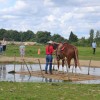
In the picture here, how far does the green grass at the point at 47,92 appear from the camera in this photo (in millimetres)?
12561

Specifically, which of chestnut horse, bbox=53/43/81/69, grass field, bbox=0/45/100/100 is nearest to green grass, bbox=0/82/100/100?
grass field, bbox=0/45/100/100

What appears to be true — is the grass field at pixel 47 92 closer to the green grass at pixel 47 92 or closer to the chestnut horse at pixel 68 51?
the green grass at pixel 47 92

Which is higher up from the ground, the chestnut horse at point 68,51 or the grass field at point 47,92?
the chestnut horse at point 68,51

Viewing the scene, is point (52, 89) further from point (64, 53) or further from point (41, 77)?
point (64, 53)

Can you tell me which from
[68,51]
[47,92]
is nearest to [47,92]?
[47,92]

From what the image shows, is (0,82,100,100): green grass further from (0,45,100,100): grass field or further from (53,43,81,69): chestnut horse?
(53,43,81,69): chestnut horse

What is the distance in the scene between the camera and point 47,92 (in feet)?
45.2

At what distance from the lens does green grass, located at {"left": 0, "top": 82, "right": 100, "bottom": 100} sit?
1256cm

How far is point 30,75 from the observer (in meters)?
22.4

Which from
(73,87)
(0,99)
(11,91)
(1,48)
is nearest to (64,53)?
(73,87)

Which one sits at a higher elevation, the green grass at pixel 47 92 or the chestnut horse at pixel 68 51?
the chestnut horse at pixel 68 51

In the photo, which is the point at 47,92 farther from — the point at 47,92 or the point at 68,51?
the point at 68,51

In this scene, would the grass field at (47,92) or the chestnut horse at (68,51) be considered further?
the chestnut horse at (68,51)

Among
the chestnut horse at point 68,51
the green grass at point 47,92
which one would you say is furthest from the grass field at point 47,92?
the chestnut horse at point 68,51
